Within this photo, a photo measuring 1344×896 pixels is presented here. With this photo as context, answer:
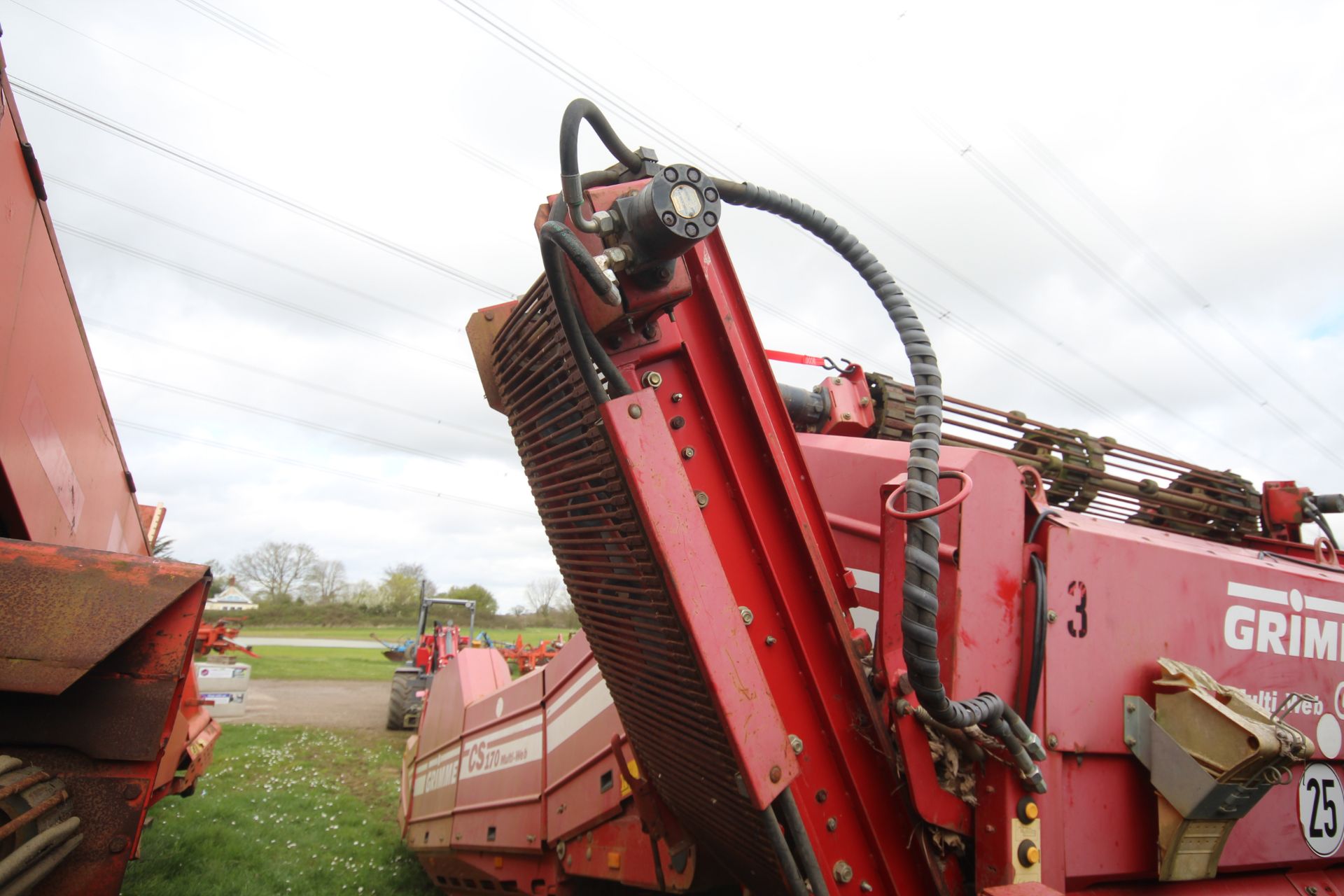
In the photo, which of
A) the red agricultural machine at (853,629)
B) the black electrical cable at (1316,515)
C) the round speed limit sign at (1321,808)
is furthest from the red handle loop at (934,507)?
the black electrical cable at (1316,515)

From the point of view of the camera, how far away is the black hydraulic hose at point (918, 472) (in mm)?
1947

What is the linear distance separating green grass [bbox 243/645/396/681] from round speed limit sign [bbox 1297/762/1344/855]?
22.7m

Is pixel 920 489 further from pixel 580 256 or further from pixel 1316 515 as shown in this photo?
pixel 1316 515

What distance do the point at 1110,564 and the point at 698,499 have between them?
151 centimetres

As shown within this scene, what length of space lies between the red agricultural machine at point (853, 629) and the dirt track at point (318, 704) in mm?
→ 12772

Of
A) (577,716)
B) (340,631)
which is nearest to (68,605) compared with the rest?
(577,716)

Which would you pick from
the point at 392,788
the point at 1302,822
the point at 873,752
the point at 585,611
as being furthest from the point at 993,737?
the point at 392,788

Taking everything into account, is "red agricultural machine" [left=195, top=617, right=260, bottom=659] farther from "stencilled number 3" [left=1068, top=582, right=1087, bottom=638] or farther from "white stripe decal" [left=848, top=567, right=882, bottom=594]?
"stencilled number 3" [left=1068, top=582, right=1087, bottom=638]

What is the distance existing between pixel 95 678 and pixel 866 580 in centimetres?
214

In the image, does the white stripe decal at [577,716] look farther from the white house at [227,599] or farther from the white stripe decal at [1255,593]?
the white house at [227,599]

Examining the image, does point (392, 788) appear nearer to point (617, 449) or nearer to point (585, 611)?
point (585, 611)

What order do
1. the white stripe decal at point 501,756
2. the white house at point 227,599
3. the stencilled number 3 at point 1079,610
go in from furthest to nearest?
the white house at point 227,599 < the white stripe decal at point 501,756 < the stencilled number 3 at point 1079,610

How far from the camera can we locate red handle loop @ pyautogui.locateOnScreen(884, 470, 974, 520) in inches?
76.7

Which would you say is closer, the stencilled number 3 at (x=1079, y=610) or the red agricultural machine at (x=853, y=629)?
the red agricultural machine at (x=853, y=629)
